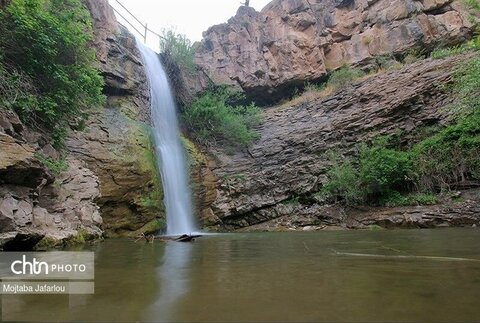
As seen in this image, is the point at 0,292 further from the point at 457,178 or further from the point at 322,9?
the point at 322,9

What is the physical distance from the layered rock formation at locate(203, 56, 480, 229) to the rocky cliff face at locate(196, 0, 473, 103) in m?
3.23

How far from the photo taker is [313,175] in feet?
53.3

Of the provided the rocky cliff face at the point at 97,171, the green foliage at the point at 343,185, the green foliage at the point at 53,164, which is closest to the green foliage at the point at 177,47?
the rocky cliff face at the point at 97,171

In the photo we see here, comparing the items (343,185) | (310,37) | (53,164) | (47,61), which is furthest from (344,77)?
(53,164)

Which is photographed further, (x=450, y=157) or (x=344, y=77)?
(x=344, y=77)

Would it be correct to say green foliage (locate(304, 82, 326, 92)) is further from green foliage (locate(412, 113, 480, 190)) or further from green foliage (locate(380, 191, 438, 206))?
green foliage (locate(380, 191, 438, 206))

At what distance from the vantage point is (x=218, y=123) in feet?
64.7

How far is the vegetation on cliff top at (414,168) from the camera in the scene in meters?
13.0

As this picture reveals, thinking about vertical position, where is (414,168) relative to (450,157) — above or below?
below

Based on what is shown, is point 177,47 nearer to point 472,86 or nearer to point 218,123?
point 218,123

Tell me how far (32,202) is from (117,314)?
662 cm

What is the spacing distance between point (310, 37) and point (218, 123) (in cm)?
948

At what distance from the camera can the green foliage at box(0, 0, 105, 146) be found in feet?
28.1

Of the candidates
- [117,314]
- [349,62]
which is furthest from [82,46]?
[349,62]
